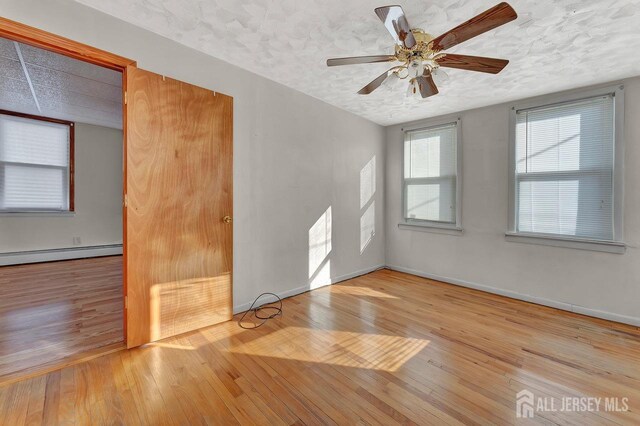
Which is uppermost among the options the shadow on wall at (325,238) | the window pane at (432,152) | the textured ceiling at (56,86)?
the textured ceiling at (56,86)

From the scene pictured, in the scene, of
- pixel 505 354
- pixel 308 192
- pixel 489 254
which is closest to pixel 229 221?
pixel 308 192

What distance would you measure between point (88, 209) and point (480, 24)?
662cm

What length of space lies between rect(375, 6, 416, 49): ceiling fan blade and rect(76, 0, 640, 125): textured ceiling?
34cm

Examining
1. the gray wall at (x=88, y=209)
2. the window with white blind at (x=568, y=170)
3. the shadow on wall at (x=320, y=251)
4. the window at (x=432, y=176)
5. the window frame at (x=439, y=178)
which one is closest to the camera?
the window with white blind at (x=568, y=170)

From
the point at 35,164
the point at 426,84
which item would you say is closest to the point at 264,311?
the point at 426,84

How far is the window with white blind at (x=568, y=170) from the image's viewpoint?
2.83 metres

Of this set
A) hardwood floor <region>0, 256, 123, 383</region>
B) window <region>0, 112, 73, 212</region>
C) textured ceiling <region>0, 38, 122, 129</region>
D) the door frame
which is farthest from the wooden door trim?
window <region>0, 112, 73, 212</region>

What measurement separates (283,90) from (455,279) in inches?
138

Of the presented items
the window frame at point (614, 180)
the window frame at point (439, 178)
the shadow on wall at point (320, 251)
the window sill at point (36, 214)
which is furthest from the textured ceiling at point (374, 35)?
the window sill at point (36, 214)

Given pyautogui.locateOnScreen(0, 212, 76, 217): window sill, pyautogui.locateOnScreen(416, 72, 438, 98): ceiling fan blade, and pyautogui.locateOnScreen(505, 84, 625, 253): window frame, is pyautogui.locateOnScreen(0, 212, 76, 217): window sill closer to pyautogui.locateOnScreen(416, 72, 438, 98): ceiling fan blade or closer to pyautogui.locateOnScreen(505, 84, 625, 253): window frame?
pyautogui.locateOnScreen(416, 72, 438, 98): ceiling fan blade

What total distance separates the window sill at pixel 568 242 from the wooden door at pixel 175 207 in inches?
137

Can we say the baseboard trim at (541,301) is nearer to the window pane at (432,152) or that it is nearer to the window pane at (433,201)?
the window pane at (433,201)

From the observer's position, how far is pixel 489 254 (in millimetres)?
3635

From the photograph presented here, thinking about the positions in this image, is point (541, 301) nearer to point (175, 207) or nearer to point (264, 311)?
point (264, 311)
